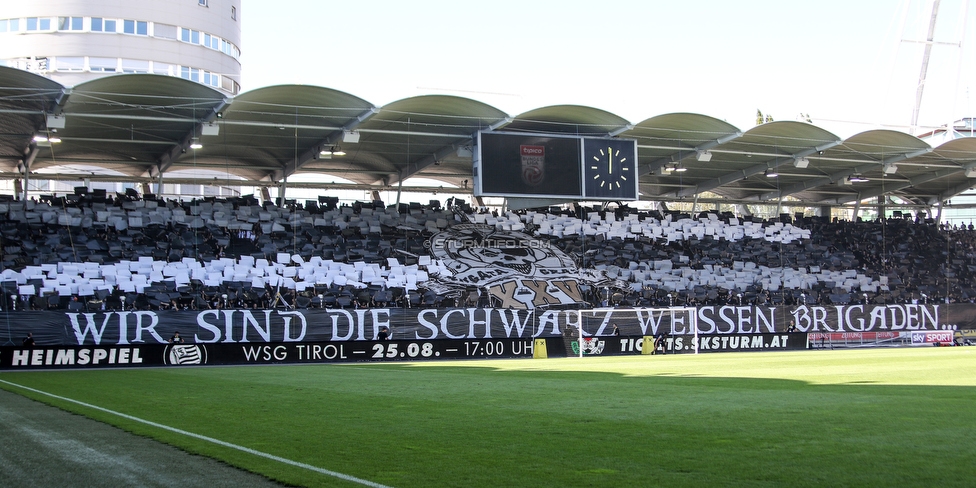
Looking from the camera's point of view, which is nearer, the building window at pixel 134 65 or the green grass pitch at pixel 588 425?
the green grass pitch at pixel 588 425

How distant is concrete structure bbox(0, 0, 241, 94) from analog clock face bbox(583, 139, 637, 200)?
34.9 m

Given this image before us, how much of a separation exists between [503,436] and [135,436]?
432 cm

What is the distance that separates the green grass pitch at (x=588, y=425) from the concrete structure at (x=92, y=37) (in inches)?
1949

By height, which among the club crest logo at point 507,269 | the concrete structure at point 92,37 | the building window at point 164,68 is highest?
the concrete structure at point 92,37

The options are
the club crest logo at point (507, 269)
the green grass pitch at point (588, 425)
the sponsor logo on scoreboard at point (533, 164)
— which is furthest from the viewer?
the club crest logo at point (507, 269)

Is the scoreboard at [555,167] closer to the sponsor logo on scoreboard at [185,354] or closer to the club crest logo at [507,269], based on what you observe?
the club crest logo at [507,269]

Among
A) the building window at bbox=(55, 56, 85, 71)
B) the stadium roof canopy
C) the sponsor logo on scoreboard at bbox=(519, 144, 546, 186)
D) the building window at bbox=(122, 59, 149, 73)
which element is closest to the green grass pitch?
the stadium roof canopy

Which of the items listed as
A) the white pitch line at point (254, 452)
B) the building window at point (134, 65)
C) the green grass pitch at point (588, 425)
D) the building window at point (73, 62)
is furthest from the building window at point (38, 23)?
the white pitch line at point (254, 452)

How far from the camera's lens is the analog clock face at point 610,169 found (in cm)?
3950

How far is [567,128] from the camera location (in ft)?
133

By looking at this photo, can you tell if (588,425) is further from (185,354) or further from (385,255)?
(385,255)

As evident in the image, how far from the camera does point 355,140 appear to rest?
125 feet

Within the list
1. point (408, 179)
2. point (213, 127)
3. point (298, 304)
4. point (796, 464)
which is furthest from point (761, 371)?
point (408, 179)

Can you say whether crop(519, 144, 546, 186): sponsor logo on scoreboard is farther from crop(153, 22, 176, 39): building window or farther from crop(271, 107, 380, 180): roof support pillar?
crop(153, 22, 176, 39): building window
